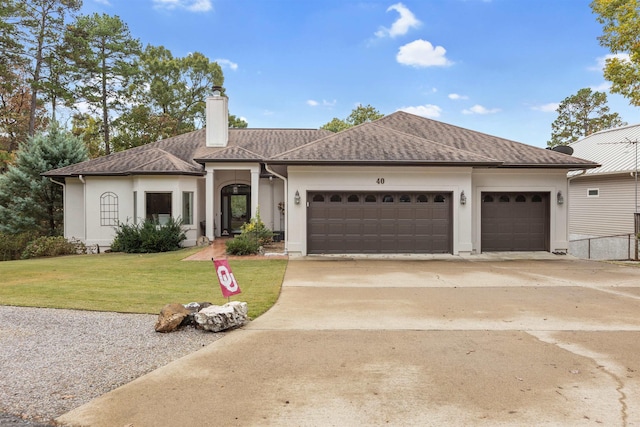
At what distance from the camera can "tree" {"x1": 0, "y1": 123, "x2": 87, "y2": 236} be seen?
1831 cm

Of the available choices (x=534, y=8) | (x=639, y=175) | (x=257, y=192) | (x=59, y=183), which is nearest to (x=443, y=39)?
(x=534, y=8)

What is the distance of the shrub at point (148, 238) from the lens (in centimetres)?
1519

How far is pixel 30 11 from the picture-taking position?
2608cm

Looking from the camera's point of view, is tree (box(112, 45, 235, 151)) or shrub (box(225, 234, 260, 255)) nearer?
shrub (box(225, 234, 260, 255))

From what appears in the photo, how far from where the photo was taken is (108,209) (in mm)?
16750

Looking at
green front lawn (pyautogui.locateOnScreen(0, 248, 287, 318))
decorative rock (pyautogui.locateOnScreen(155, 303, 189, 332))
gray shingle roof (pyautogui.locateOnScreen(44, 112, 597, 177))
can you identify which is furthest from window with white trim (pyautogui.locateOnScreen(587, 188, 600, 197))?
decorative rock (pyautogui.locateOnScreen(155, 303, 189, 332))

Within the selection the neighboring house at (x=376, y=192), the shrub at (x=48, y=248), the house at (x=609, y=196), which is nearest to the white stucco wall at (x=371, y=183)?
the neighboring house at (x=376, y=192)

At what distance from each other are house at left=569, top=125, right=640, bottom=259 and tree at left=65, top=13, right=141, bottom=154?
30806 mm

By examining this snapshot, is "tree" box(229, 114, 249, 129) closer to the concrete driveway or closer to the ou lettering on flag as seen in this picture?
the concrete driveway

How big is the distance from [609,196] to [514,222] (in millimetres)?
8497

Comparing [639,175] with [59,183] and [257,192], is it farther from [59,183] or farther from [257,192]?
[59,183]

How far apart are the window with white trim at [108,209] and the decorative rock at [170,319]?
42.3 feet

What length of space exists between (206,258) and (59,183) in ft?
32.5

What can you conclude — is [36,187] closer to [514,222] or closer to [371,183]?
[371,183]
